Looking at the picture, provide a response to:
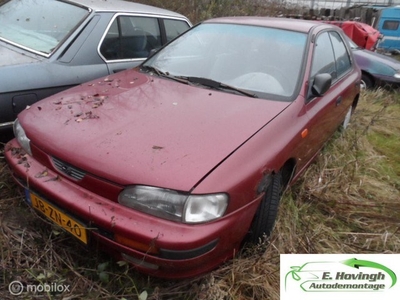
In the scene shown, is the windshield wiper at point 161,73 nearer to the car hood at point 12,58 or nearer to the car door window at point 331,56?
the car hood at point 12,58

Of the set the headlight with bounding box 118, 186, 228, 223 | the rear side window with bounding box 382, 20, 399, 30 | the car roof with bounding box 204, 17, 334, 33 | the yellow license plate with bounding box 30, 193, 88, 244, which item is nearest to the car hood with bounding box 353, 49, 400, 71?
the car roof with bounding box 204, 17, 334, 33

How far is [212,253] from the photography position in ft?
5.70

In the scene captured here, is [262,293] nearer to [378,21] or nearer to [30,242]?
[30,242]

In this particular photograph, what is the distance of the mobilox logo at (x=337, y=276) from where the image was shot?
5.25 ft

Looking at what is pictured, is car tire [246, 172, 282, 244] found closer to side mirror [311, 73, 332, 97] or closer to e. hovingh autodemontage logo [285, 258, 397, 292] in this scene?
e. hovingh autodemontage logo [285, 258, 397, 292]

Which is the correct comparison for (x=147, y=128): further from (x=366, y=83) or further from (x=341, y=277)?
(x=366, y=83)

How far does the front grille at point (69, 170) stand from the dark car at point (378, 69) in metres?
6.37

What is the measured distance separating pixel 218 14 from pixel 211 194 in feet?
28.9

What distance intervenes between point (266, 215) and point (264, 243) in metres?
0.18

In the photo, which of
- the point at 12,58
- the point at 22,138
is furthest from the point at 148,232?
the point at 12,58

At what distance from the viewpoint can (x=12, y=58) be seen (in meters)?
2.71

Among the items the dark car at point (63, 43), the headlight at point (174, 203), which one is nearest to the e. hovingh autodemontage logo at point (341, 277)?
the headlight at point (174, 203)

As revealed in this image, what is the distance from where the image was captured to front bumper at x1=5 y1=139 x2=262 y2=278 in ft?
5.29

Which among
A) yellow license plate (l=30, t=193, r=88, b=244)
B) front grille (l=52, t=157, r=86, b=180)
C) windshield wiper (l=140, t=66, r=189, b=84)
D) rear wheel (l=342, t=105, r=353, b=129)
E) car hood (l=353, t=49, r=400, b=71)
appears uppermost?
windshield wiper (l=140, t=66, r=189, b=84)
